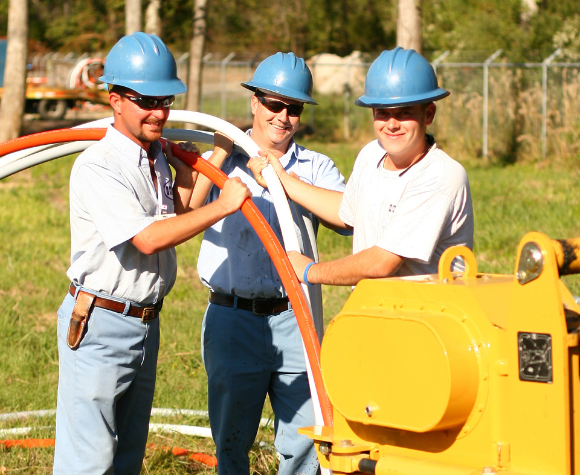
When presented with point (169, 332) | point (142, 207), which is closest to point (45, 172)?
point (169, 332)

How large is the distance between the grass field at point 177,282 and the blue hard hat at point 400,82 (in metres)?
2.34

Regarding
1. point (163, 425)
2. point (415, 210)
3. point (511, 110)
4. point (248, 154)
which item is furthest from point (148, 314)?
point (511, 110)

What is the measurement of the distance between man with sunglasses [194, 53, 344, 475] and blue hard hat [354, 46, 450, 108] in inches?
33.7

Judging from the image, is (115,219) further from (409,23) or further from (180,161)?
(409,23)

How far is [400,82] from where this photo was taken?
2.85 m

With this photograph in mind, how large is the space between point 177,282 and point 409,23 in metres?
5.90

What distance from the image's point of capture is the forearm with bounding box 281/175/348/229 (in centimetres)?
354

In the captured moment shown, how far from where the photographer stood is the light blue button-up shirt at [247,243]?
3725 millimetres

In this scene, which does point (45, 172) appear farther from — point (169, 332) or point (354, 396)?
point (354, 396)

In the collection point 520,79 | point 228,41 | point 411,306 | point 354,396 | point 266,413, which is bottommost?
point 266,413

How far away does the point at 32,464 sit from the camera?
4.34 meters

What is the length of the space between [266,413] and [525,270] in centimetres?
345

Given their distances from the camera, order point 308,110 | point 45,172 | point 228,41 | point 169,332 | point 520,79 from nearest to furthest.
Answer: point 169,332, point 45,172, point 520,79, point 308,110, point 228,41

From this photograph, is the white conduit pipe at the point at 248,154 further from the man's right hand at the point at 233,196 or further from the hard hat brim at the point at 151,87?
the hard hat brim at the point at 151,87
